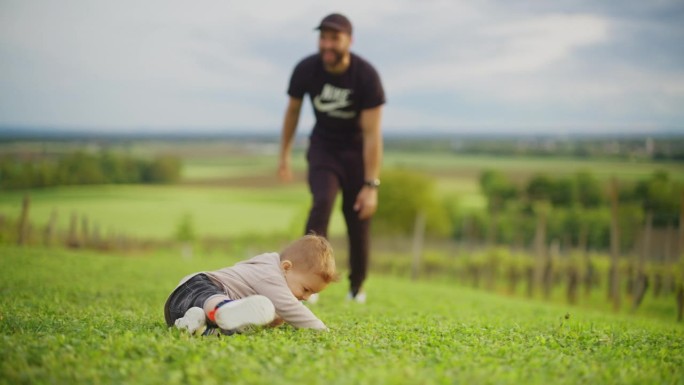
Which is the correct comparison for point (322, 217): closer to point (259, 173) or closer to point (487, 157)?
point (259, 173)

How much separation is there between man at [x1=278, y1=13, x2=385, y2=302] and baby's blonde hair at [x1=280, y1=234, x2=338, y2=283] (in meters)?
2.22

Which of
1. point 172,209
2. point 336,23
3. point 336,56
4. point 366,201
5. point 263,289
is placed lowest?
point 172,209

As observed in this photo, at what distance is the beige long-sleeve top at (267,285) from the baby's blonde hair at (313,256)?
131mm

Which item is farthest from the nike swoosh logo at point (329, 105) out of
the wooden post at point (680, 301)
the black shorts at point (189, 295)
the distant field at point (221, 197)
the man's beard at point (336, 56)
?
the distant field at point (221, 197)

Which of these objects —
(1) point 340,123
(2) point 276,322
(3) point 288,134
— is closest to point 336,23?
(1) point 340,123

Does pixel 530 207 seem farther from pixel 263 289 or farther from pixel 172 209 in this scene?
pixel 263 289

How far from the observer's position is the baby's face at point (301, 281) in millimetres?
4617

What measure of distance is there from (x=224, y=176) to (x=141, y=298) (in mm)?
72856

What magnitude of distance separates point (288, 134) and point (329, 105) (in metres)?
0.84

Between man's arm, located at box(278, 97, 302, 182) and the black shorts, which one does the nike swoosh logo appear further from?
the black shorts

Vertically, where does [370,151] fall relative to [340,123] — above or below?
below

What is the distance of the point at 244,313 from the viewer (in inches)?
160

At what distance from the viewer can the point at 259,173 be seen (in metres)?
80.2

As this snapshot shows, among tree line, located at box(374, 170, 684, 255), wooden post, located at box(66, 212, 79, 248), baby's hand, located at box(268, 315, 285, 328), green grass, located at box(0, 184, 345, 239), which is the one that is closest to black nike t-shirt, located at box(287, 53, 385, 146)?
baby's hand, located at box(268, 315, 285, 328)
